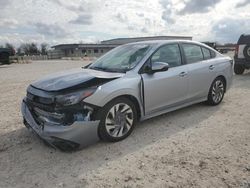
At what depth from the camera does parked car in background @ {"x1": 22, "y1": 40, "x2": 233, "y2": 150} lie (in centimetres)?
378

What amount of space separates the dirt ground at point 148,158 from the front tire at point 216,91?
828 mm

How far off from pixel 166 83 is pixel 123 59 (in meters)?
0.91

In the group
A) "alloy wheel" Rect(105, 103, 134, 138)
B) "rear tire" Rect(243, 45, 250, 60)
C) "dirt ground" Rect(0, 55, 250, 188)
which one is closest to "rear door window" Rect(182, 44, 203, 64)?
"dirt ground" Rect(0, 55, 250, 188)

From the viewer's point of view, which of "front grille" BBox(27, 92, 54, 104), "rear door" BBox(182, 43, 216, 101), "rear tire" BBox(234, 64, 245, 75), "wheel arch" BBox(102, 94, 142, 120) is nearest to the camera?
"front grille" BBox(27, 92, 54, 104)

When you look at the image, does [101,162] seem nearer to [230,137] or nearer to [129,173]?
[129,173]

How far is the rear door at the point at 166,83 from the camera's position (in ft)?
15.2

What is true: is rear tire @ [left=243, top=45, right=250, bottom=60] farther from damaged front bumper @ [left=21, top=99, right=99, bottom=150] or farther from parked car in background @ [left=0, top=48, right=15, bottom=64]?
parked car in background @ [left=0, top=48, right=15, bottom=64]

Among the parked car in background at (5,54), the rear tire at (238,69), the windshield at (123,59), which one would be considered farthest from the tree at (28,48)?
the windshield at (123,59)

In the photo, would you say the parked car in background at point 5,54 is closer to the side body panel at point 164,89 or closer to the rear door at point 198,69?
the rear door at point 198,69

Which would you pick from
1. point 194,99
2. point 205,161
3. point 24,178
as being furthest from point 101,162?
point 194,99

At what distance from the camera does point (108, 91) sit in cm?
400

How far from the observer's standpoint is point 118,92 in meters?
4.14

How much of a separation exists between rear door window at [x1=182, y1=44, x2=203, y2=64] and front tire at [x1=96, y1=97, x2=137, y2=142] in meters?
1.84

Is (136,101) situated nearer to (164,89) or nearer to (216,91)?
(164,89)
